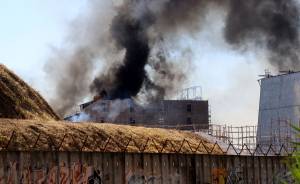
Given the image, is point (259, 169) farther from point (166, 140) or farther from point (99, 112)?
point (99, 112)

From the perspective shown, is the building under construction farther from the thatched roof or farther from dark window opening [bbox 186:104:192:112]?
the thatched roof

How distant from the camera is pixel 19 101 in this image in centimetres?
4012

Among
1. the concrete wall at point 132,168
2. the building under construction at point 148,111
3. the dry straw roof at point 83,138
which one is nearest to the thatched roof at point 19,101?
the dry straw roof at point 83,138

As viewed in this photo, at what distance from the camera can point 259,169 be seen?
31.9 metres

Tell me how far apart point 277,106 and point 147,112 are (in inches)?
1678

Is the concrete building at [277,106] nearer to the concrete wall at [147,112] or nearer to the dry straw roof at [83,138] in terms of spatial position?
the dry straw roof at [83,138]

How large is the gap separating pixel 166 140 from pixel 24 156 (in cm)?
1806

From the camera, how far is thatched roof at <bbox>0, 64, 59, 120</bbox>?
38531 millimetres

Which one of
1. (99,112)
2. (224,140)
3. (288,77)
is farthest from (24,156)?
(99,112)

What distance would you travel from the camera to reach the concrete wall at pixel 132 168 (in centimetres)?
2177

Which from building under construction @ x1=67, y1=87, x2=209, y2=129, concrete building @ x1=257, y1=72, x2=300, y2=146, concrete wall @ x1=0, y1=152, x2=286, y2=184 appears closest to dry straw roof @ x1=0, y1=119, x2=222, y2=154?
concrete wall @ x1=0, y1=152, x2=286, y2=184

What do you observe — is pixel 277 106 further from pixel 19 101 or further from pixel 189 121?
pixel 189 121

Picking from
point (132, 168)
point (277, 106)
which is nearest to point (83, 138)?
point (132, 168)

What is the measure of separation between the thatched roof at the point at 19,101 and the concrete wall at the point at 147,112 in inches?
2201
